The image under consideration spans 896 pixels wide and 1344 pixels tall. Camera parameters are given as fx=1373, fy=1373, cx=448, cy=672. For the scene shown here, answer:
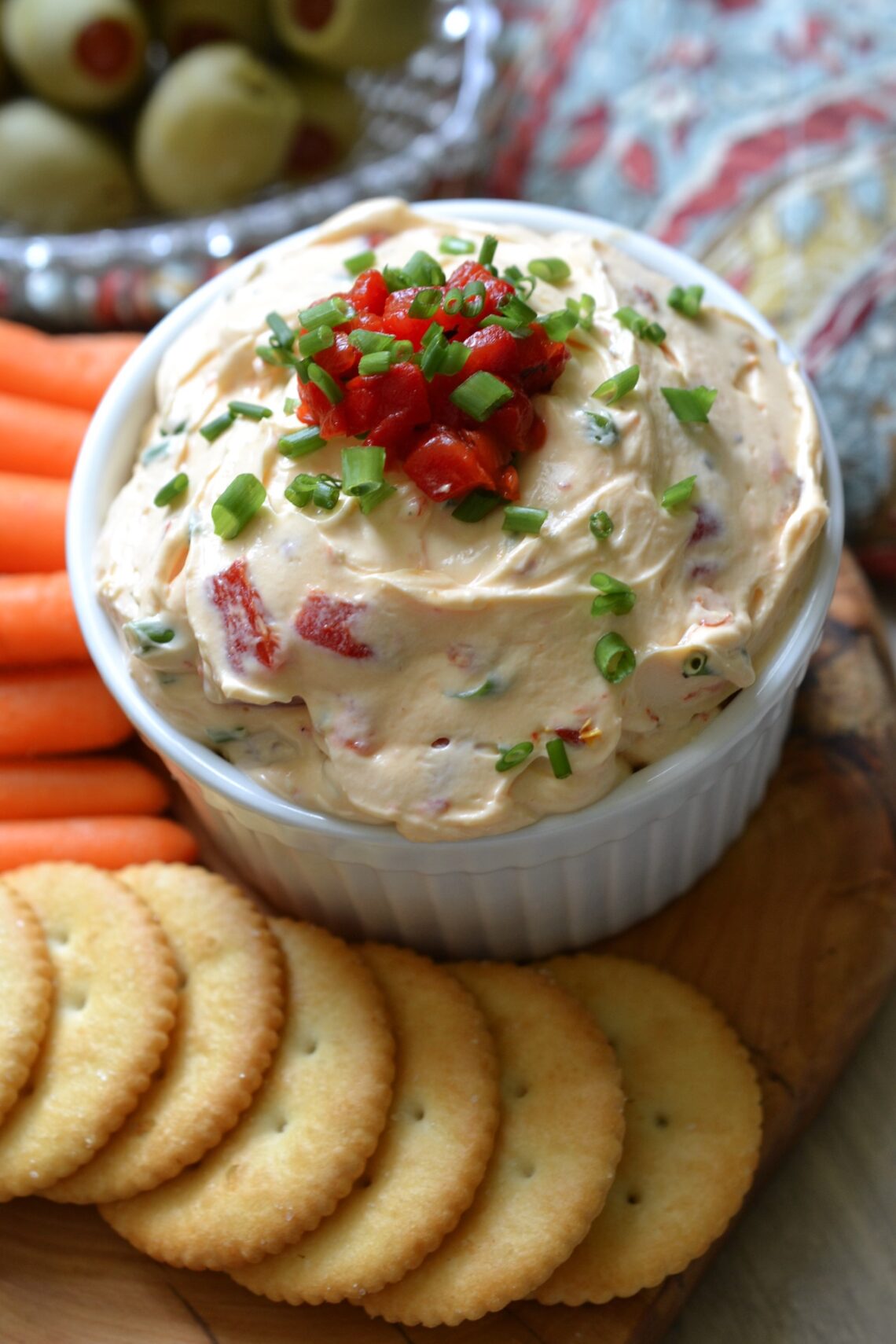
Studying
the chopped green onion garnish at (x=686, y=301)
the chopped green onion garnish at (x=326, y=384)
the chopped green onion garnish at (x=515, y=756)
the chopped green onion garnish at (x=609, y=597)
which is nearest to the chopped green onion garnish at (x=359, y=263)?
the chopped green onion garnish at (x=326, y=384)

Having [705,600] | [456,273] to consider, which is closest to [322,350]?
[456,273]

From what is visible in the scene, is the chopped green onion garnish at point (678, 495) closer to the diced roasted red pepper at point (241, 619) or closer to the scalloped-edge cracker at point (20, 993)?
the diced roasted red pepper at point (241, 619)

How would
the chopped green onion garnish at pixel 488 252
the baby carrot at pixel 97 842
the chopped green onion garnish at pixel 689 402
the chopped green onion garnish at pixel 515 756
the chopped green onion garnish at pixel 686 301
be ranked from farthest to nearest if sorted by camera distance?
the baby carrot at pixel 97 842, the chopped green onion garnish at pixel 686 301, the chopped green onion garnish at pixel 488 252, the chopped green onion garnish at pixel 689 402, the chopped green onion garnish at pixel 515 756

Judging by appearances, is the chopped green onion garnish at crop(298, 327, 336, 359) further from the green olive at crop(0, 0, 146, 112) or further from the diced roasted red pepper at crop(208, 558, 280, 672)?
the green olive at crop(0, 0, 146, 112)

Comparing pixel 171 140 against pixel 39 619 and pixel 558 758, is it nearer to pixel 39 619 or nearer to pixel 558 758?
pixel 39 619

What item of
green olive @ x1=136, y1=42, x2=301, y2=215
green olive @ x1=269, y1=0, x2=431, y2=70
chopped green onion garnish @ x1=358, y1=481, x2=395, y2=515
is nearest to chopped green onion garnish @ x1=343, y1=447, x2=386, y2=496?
chopped green onion garnish @ x1=358, y1=481, x2=395, y2=515

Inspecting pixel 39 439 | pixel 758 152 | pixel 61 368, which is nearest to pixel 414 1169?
pixel 39 439
